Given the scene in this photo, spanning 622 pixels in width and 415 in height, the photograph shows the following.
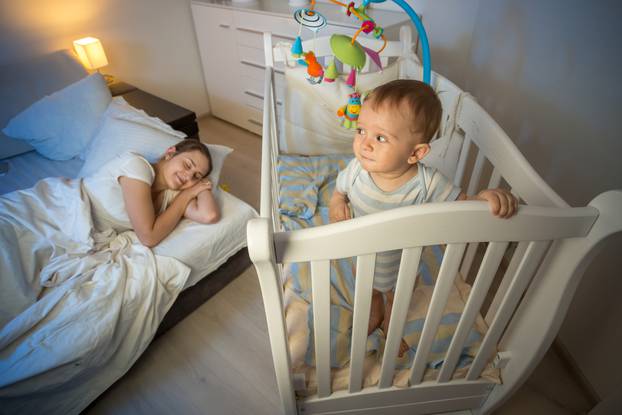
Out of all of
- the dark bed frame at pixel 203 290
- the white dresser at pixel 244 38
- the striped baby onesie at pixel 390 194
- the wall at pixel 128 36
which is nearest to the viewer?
the striped baby onesie at pixel 390 194

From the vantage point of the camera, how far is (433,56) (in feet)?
6.26

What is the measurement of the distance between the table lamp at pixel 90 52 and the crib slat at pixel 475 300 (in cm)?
255

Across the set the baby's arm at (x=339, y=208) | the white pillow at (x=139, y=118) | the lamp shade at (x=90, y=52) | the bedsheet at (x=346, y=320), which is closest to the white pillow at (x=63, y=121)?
the white pillow at (x=139, y=118)

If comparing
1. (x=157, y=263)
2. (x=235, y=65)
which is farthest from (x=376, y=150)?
(x=235, y=65)

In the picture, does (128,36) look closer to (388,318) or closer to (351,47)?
(351,47)

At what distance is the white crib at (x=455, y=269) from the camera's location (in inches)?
21.0

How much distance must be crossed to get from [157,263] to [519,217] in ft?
3.84

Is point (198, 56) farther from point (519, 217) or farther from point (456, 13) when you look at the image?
point (519, 217)

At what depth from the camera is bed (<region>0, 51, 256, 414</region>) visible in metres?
1.01

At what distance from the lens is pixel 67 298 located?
3.57 feet

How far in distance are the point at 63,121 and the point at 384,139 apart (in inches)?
70.9

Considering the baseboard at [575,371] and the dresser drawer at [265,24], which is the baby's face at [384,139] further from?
the dresser drawer at [265,24]

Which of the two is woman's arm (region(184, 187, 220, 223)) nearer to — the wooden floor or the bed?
the bed

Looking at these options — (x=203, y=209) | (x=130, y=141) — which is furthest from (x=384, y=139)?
(x=130, y=141)
